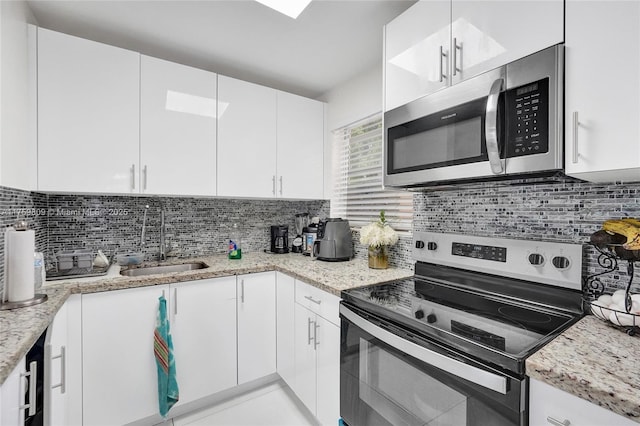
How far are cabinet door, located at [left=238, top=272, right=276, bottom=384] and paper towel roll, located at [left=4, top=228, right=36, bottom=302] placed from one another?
40.5 inches

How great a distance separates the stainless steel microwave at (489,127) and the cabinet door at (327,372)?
2.78ft

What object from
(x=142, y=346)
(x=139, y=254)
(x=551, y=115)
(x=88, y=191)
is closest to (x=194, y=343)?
(x=142, y=346)

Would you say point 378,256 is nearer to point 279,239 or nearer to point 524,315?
point 524,315

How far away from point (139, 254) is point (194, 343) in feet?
2.47

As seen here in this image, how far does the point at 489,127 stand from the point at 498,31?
38 cm

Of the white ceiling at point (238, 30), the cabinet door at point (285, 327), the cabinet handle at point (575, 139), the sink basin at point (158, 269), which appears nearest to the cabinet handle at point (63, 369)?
the sink basin at point (158, 269)

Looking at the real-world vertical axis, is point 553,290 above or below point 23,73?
below

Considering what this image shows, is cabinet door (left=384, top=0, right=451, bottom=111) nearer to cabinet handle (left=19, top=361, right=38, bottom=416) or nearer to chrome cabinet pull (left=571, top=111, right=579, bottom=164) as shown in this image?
chrome cabinet pull (left=571, top=111, right=579, bottom=164)

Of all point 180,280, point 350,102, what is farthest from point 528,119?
point 180,280

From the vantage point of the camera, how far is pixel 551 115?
99 centimetres

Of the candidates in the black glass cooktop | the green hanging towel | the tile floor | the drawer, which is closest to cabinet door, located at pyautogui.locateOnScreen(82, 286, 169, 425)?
the green hanging towel

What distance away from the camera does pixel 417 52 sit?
1444 mm

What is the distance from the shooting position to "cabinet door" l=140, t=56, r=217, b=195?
6.26 ft

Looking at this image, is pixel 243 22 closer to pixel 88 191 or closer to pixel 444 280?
pixel 88 191
